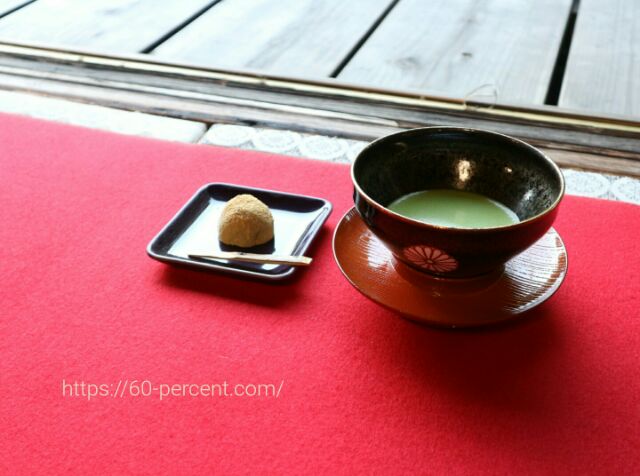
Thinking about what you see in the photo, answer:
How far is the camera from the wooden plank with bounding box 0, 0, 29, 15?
119 cm

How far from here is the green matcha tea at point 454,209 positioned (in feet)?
1.54

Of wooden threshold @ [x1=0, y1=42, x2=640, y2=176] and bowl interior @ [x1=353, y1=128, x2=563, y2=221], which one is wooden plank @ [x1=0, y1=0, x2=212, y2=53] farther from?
bowl interior @ [x1=353, y1=128, x2=563, y2=221]

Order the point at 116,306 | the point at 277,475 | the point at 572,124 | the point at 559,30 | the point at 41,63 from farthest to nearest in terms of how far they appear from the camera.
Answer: the point at 559,30, the point at 41,63, the point at 572,124, the point at 116,306, the point at 277,475

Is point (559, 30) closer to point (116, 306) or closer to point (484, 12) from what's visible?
point (484, 12)

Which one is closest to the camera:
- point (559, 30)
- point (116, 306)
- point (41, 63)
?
point (116, 306)

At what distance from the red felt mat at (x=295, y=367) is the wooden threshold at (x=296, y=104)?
23cm

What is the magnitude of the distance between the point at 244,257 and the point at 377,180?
0.38 ft

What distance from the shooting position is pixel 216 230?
0.53 m

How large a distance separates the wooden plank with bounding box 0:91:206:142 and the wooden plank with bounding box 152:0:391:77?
0.65 ft

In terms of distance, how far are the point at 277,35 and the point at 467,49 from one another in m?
0.32

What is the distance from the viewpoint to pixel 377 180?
479 millimetres

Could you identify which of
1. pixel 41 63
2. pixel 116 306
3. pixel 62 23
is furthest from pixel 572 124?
pixel 62 23

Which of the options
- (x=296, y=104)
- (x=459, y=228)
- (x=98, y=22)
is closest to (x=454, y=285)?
(x=459, y=228)

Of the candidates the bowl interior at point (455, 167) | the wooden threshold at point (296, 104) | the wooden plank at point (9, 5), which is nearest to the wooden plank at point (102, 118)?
the wooden threshold at point (296, 104)
